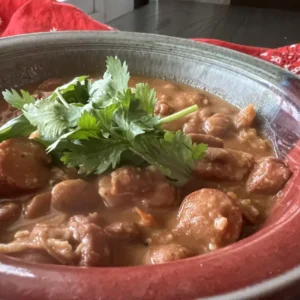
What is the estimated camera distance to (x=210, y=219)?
100 centimetres

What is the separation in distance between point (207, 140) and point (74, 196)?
37 cm

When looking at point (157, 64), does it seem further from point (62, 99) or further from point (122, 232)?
point (122, 232)

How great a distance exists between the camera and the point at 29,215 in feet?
3.40

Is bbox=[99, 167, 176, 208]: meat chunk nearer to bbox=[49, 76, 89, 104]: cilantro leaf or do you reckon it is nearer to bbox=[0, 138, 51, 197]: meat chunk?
bbox=[0, 138, 51, 197]: meat chunk

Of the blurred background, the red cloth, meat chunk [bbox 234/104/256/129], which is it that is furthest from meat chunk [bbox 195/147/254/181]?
the blurred background

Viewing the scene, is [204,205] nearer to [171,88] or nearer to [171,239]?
[171,239]

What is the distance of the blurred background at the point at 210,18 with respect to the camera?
2734 mm

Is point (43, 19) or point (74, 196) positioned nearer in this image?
point (74, 196)

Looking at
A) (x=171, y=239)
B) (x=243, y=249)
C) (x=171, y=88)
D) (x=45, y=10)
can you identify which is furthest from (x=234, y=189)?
(x=45, y=10)

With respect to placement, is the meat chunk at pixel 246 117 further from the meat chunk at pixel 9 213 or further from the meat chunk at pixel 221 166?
the meat chunk at pixel 9 213

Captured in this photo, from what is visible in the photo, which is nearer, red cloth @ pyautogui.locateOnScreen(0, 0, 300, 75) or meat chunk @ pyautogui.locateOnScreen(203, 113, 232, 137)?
meat chunk @ pyautogui.locateOnScreen(203, 113, 232, 137)

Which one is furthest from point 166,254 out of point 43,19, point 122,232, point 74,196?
point 43,19

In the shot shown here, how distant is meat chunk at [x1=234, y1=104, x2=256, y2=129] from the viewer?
1.42m

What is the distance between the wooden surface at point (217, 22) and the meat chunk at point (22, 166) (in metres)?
1.69
